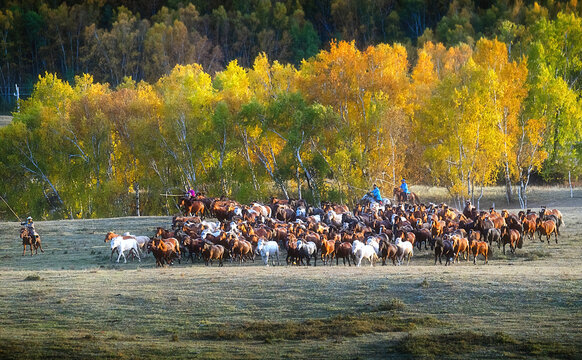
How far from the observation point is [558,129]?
212 ft

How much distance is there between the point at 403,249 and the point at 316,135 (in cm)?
2886

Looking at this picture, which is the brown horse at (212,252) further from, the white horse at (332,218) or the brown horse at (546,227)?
the brown horse at (546,227)

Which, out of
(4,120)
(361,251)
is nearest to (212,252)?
(361,251)

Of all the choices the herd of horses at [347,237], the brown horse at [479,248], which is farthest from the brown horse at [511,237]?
the brown horse at [479,248]

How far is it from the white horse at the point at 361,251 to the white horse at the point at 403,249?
1185 mm

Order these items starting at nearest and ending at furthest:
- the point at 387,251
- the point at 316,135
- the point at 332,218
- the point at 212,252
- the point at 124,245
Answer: the point at 387,251
the point at 212,252
the point at 124,245
the point at 332,218
the point at 316,135

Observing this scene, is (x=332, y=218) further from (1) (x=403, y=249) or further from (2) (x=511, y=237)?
(2) (x=511, y=237)

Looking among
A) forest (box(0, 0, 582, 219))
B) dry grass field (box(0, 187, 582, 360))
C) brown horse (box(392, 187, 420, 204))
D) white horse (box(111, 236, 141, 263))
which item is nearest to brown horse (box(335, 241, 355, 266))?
dry grass field (box(0, 187, 582, 360))

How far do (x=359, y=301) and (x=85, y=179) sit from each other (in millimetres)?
49130

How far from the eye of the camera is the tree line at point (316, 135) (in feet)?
190

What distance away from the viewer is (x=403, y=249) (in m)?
31.6

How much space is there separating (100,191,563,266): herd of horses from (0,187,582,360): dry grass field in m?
1.78

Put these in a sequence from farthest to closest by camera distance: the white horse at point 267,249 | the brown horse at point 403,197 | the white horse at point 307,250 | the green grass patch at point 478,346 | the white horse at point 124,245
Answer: the brown horse at point 403,197
the white horse at point 124,245
the white horse at point 267,249
the white horse at point 307,250
the green grass patch at point 478,346

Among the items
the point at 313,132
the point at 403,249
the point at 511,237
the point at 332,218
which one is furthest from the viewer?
the point at 313,132
